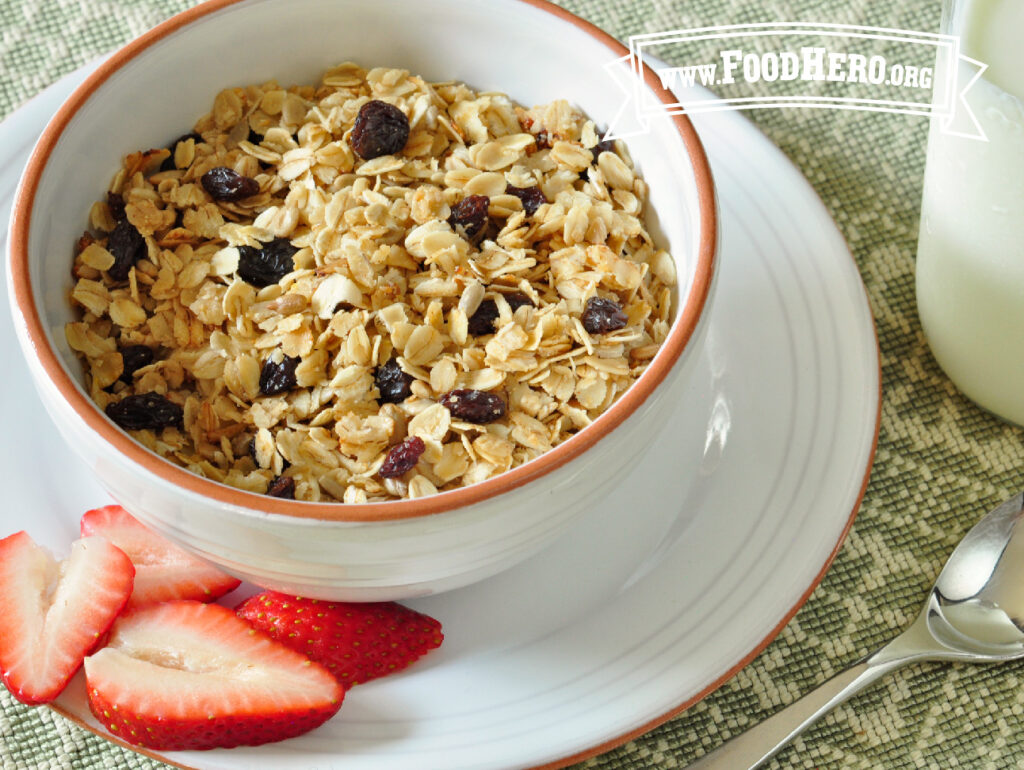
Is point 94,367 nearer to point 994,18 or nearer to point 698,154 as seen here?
point 698,154

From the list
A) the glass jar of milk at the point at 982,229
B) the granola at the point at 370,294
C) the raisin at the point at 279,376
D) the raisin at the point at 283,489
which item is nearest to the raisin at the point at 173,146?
the granola at the point at 370,294

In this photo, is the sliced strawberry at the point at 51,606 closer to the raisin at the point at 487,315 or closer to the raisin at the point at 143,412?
the raisin at the point at 143,412

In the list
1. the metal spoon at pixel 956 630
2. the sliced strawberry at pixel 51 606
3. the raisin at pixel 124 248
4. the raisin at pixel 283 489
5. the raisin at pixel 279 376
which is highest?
the raisin at pixel 124 248

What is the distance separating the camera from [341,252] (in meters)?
1.04

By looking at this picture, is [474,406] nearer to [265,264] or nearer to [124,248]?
[265,264]

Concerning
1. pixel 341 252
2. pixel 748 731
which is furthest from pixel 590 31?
pixel 748 731

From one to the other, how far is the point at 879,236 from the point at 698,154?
46 cm

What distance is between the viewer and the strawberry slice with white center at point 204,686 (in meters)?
0.92

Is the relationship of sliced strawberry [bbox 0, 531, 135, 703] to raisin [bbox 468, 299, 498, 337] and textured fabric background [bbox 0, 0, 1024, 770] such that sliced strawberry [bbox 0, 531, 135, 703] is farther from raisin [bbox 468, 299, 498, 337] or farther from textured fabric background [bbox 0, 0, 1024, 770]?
raisin [bbox 468, 299, 498, 337]

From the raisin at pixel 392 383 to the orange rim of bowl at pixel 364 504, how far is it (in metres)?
0.16

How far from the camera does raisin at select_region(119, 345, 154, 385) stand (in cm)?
101

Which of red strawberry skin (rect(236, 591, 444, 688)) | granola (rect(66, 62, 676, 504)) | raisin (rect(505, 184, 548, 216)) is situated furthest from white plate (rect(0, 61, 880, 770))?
raisin (rect(505, 184, 548, 216))

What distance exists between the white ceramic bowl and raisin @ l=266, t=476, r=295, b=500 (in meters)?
0.06

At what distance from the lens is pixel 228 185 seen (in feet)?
3.56
